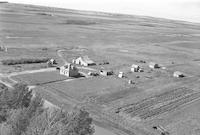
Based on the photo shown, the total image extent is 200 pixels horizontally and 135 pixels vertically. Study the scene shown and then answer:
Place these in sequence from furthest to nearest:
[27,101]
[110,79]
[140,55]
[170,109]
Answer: [140,55] < [110,79] < [170,109] < [27,101]

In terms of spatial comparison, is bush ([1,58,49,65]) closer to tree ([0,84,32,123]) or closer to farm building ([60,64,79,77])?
farm building ([60,64,79,77])

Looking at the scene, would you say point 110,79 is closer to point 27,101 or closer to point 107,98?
point 107,98

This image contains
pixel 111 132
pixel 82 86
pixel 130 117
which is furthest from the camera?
pixel 82 86

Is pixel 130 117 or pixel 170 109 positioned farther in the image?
pixel 170 109

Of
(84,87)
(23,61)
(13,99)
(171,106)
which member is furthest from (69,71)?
(13,99)

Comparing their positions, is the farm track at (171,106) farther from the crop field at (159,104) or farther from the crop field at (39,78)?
the crop field at (39,78)

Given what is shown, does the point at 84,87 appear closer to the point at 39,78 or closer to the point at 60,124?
the point at 39,78

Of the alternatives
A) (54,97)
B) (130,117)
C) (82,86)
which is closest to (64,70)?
(82,86)

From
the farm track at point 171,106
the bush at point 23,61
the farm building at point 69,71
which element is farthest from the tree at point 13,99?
the bush at point 23,61
